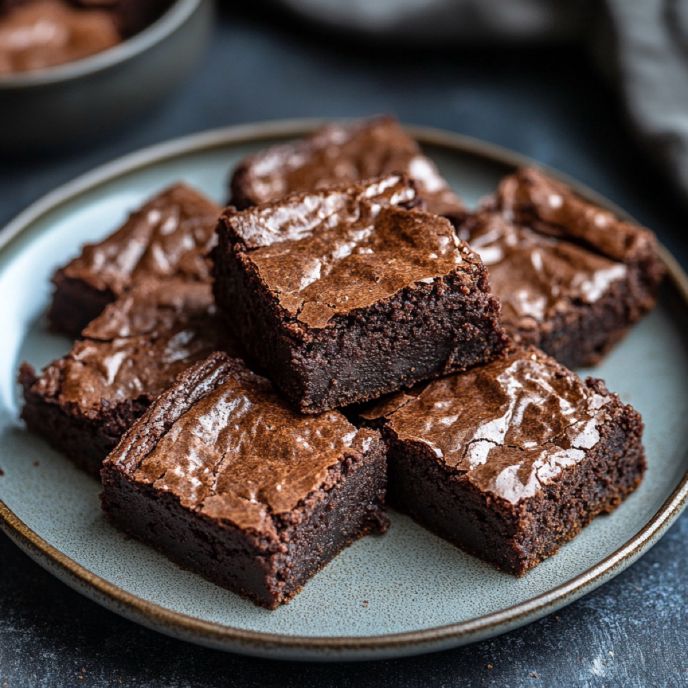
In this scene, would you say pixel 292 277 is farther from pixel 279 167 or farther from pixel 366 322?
pixel 279 167

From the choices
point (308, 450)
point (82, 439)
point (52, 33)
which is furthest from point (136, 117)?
point (308, 450)

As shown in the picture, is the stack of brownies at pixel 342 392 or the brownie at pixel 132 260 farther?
the brownie at pixel 132 260

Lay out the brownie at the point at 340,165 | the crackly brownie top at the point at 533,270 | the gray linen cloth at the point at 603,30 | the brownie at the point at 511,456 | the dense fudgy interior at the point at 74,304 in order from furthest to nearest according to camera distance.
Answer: the gray linen cloth at the point at 603,30 → the brownie at the point at 340,165 → the dense fudgy interior at the point at 74,304 → the crackly brownie top at the point at 533,270 → the brownie at the point at 511,456

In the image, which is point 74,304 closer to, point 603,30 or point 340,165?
point 340,165

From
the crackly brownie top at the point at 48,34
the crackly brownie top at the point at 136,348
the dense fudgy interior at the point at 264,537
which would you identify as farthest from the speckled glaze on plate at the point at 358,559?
the crackly brownie top at the point at 48,34

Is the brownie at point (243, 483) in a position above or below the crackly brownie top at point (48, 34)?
below

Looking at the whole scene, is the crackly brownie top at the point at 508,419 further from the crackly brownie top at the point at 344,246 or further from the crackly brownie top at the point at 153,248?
the crackly brownie top at the point at 153,248
